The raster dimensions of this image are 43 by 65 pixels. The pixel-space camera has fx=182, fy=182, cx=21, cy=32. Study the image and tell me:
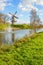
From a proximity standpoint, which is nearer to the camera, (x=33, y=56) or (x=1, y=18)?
(x=33, y=56)

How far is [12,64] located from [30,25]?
6333cm

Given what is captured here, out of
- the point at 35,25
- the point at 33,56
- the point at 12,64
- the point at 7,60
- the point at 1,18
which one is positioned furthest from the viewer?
Result: the point at 35,25

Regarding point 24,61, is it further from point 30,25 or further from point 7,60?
point 30,25

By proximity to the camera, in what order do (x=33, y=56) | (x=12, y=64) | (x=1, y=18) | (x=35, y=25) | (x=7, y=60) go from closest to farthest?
(x=12, y=64) → (x=7, y=60) → (x=33, y=56) → (x=1, y=18) → (x=35, y=25)

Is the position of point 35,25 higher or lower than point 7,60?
lower

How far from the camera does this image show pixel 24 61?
9062 millimetres

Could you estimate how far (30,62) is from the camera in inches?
348

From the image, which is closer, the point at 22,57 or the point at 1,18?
the point at 22,57

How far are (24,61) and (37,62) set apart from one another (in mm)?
652

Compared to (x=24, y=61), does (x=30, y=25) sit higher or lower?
lower

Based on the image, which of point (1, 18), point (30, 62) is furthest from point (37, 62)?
point (1, 18)

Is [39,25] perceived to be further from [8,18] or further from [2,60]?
[2,60]

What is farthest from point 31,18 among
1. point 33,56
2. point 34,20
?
point 33,56

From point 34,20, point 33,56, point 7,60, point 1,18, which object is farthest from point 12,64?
point 34,20
